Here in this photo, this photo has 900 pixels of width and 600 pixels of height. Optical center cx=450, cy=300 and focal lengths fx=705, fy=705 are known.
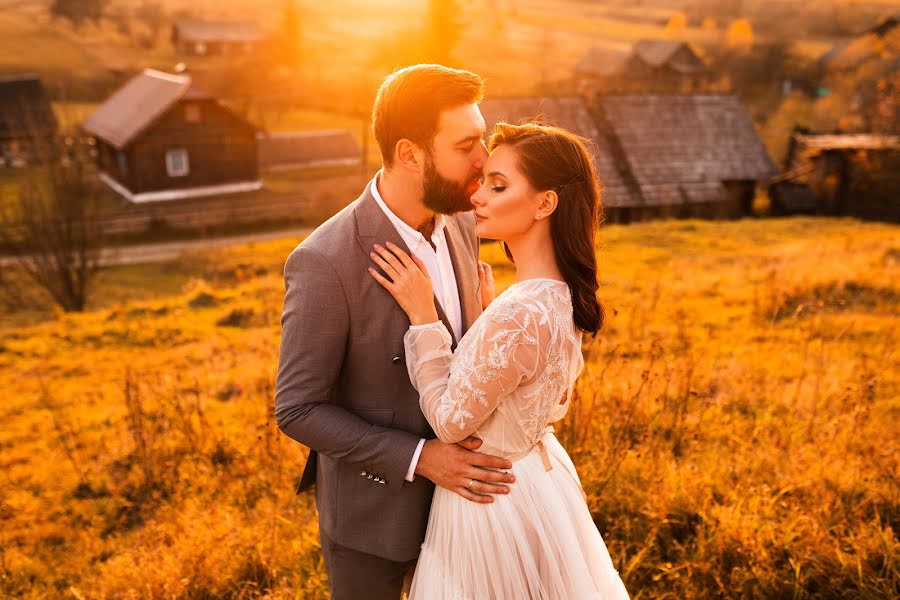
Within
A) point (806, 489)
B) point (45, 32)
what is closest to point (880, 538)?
point (806, 489)

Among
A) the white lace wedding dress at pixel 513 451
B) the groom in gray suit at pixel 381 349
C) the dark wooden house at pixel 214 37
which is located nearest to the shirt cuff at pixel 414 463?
the groom in gray suit at pixel 381 349

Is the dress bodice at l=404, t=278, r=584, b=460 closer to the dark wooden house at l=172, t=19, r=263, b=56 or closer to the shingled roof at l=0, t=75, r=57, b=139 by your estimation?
the shingled roof at l=0, t=75, r=57, b=139

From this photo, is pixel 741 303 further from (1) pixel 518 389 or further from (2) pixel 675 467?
(1) pixel 518 389

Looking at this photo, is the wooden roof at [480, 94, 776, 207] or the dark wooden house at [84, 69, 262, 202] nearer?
the wooden roof at [480, 94, 776, 207]

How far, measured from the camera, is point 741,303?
1088cm

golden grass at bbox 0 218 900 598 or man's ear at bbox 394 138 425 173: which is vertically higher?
man's ear at bbox 394 138 425 173

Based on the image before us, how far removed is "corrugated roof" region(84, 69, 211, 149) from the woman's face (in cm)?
3470

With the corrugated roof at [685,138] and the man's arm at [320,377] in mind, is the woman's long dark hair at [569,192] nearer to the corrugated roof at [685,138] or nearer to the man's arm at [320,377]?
the man's arm at [320,377]

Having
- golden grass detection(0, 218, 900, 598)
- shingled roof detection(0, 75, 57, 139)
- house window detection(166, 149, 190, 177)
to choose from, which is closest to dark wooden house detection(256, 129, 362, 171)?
house window detection(166, 149, 190, 177)

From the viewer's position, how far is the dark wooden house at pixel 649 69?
6397 cm

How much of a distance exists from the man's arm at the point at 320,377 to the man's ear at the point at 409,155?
1.72 ft

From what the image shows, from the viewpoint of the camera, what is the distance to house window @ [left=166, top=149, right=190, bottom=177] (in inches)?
1358

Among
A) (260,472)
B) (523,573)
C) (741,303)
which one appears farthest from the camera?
(741,303)

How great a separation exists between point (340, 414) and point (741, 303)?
9.49m
